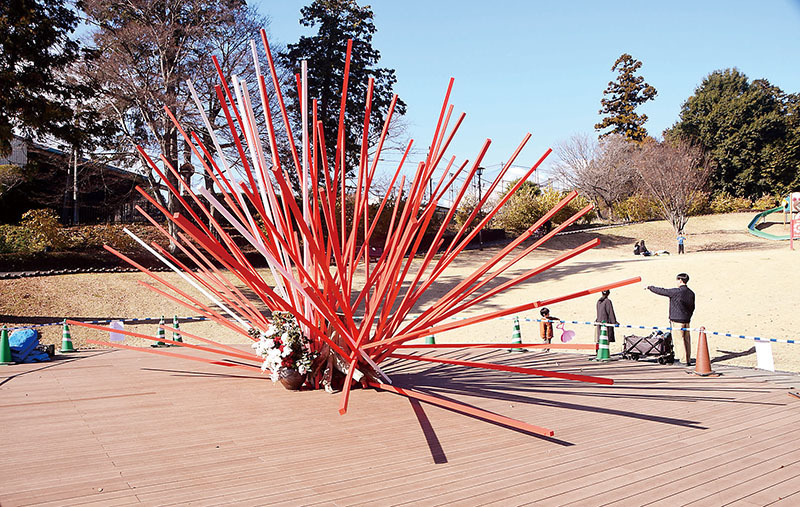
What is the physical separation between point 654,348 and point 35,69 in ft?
48.1

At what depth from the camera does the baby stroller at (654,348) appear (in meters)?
7.91

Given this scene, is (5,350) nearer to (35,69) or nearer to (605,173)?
(35,69)

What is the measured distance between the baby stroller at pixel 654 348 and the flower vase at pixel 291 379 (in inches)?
196

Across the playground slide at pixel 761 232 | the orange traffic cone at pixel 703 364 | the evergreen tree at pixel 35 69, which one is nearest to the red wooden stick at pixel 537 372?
the orange traffic cone at pixel 703 364

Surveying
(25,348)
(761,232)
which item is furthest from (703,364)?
(761,232)

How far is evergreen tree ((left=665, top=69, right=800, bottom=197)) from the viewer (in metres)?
38.4

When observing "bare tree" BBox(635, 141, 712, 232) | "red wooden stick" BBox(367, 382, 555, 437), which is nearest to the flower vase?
"red wooden stick" BBox(367, 382, 555, 437)

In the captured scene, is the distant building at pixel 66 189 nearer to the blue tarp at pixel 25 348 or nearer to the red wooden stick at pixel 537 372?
the blue tarp at pixel 25 348

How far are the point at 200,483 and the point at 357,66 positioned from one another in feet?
80.5

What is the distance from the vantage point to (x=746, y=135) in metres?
39.3

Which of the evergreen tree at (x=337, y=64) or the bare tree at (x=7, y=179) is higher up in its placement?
the evergreen tree at (x=337, y=64)

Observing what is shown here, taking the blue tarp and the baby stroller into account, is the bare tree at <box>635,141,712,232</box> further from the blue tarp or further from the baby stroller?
the blue tarp

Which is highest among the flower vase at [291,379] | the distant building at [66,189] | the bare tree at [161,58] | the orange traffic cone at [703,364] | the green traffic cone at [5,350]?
the bare tree at [161,58]

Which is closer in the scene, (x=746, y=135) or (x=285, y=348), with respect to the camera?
(x=285, y=348)
